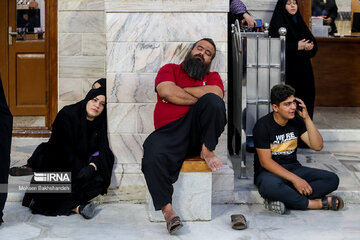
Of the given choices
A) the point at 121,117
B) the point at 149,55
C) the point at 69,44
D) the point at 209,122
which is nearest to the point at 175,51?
the point at 149,55

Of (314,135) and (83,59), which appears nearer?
(314,135)

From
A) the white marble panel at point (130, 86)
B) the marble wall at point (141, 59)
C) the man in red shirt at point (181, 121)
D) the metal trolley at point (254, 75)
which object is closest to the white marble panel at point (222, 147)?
the marble wall at point (141, 59)

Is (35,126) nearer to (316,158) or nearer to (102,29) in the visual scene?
(102,29)

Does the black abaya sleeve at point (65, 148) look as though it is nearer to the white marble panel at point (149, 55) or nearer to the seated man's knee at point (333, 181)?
the white marble panel at point (149, 55)

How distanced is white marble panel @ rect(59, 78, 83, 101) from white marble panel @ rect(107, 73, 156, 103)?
1.91 m

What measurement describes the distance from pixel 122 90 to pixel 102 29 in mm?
1920

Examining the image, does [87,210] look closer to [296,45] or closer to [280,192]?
[280,192]

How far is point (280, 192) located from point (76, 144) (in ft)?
5.21

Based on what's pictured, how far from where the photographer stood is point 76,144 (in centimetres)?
510

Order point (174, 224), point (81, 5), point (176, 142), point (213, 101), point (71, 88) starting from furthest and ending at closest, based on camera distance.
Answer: point (71, 88) < point (81, 5) < point (176, 142) < point (213, 101) < point (174, 224)

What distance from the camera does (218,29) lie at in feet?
16.4

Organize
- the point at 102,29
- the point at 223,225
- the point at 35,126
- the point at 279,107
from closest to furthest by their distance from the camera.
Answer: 1. the point at 223,225
2. the point at 279,107
3. the point at 102,29
4. the point at 35,126

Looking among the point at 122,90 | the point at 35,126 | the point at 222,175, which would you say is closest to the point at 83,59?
the point at 35,126

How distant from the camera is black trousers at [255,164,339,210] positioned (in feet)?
15.9
